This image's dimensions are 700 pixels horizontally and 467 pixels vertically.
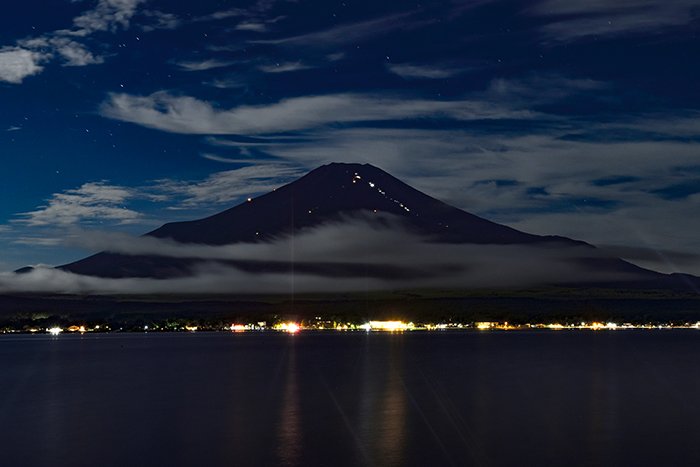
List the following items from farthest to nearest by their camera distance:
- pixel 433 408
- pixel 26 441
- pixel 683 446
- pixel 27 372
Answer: pixel 27 372, pixel 433 408, pixel 26 441, pixel 683 446

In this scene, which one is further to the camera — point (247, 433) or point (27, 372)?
point (27, 372)

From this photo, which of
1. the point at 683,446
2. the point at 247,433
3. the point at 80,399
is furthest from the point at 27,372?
the point at 683,446

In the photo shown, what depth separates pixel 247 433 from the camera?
48.4 metres

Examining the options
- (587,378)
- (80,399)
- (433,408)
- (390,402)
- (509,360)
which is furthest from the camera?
(509,360)

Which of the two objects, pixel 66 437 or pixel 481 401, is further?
pixel 481 401

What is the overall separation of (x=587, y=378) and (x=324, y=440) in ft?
163

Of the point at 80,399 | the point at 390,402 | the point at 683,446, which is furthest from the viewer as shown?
the point at 80,399

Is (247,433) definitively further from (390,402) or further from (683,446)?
(683,446)

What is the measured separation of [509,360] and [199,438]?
85921 millimetres

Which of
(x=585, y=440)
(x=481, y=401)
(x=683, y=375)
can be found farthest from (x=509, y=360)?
(x=585, y=440)

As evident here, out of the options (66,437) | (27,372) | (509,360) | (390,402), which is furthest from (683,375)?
(27,372)

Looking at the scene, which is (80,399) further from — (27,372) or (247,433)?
(27,372)

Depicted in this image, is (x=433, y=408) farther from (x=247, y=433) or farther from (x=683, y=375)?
(x=683, y=375)

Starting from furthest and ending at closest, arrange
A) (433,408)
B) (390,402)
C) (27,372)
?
(27,372)
(390,402)
(433,408)
